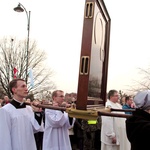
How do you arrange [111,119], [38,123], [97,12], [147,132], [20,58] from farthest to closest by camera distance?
[20,58] < [111,119] < [38,123] < [97,12] < [147,132]

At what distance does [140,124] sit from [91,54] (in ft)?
2.80

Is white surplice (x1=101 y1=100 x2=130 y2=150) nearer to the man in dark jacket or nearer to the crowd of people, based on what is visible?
the crowd of people

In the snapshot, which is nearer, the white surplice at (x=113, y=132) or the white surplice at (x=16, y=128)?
the white surplice at (x=16, y=128)

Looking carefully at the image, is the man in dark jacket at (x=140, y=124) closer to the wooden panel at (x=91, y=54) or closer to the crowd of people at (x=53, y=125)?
the crowd of people at (x=53, y=125)

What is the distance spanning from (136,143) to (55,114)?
3.07 meters

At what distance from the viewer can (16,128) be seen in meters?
4.56

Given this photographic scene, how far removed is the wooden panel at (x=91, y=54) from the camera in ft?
9.11

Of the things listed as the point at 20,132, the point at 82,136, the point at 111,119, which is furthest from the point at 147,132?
the point at 82,136

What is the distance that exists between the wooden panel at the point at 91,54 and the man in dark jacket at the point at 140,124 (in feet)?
1.67

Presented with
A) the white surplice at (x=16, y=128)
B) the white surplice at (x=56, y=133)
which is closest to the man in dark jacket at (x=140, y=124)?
the white surplice at (x=16, y=128)

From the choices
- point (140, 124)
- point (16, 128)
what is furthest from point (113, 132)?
point (140, 124)

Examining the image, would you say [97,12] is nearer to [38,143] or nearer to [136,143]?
[136,143]

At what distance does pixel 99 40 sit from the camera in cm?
338

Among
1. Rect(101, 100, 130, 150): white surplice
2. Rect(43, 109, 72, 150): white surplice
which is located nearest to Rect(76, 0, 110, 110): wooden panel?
Rect(43, 109, 72, 150): white surplice
